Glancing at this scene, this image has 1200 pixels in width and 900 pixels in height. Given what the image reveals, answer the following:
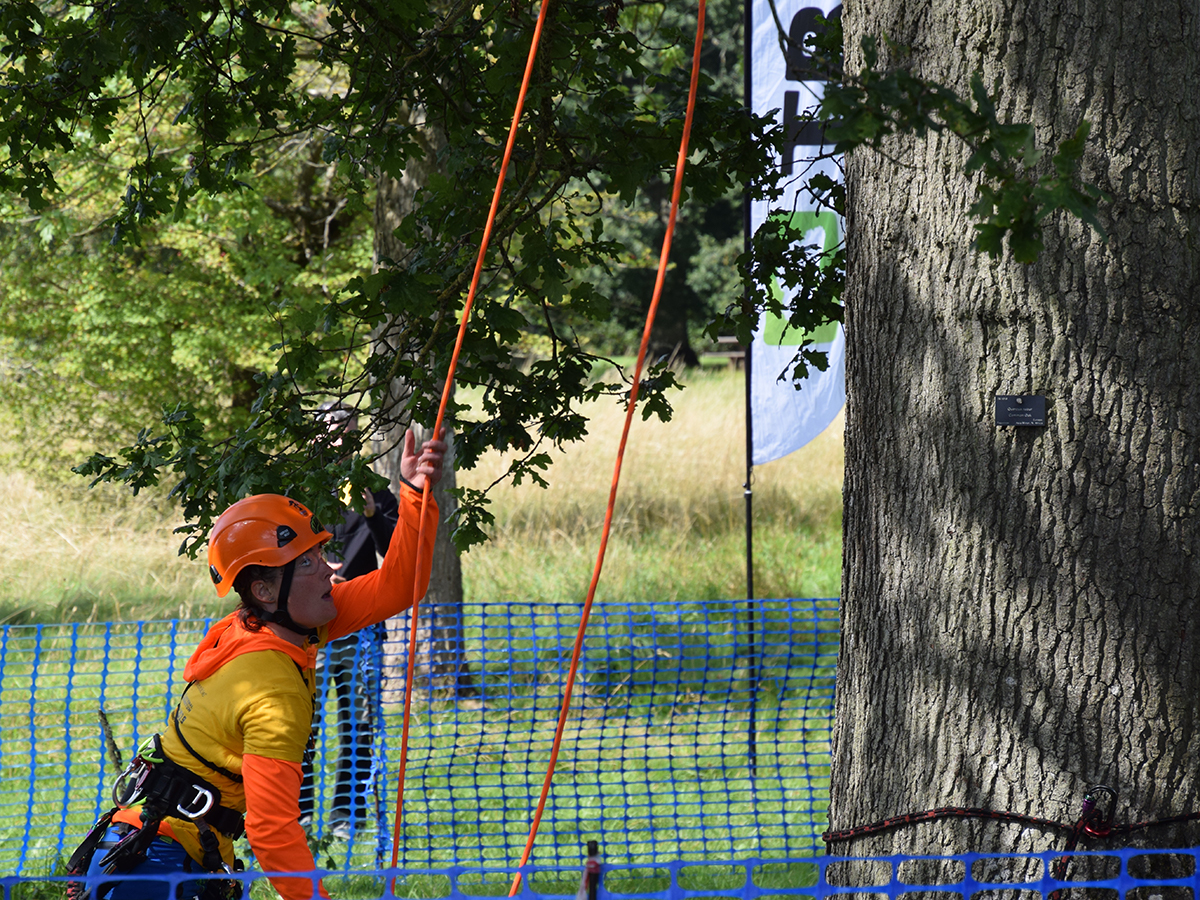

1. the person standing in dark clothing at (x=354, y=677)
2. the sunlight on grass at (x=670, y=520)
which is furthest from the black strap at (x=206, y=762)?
the sunlight on grass at (x=670, y=520)

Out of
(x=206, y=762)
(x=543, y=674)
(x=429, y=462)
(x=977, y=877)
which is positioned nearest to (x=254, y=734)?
(x=206, y=762)

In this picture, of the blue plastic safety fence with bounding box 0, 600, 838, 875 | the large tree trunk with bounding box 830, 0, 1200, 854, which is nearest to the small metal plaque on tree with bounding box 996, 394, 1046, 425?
the large tree trunk with bounding box 830, 0, 1200, 854

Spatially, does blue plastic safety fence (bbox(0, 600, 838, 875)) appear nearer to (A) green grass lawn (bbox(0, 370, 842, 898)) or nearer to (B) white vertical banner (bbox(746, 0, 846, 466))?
(A) green grass lawn (bbox(0, 370, 842, 898))

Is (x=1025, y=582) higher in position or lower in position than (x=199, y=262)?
lower

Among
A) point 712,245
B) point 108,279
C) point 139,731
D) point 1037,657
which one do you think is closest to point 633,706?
point 139,731

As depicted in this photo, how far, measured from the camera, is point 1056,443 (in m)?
2.30

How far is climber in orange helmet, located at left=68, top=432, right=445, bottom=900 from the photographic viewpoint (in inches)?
101

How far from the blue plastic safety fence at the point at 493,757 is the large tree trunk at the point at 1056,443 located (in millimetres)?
2742

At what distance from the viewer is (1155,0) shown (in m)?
2.23

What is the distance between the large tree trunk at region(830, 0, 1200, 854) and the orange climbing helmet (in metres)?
1.56

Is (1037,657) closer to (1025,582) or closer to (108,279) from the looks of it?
(1025,582)

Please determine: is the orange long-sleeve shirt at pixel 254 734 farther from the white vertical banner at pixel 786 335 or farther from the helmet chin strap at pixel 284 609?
the white vertical banner at pixel 786 335

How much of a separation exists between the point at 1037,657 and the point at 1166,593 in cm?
29

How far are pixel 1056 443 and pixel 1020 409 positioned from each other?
103 millimetres
